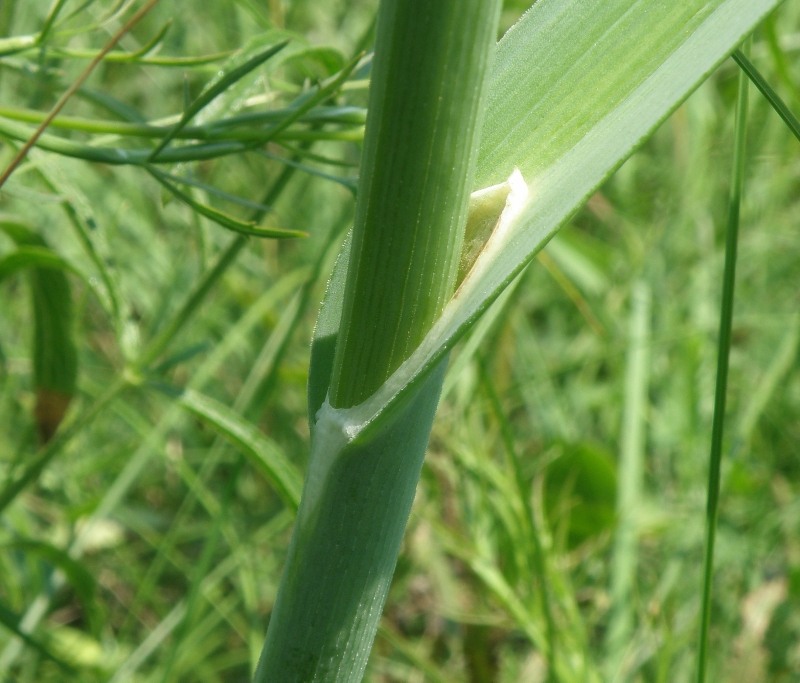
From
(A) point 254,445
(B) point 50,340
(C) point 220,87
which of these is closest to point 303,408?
(B) point 50,340

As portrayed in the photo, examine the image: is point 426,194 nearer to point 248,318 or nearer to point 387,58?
point 387,58

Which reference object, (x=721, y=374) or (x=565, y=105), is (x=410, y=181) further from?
(x=721, y=374)

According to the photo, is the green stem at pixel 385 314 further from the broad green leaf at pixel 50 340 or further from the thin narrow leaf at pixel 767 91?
the broad green leaf at pixel 50 340

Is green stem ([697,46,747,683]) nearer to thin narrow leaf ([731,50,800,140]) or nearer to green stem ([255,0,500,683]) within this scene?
thin narrow leaf ([731,50,800,140])

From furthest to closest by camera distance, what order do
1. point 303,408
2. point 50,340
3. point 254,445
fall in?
point 303,408 → point 50,340 → point 254,445

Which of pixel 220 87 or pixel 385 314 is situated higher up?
pixel 220 87

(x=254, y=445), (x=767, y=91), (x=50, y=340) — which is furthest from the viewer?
(x=50, y=340)
